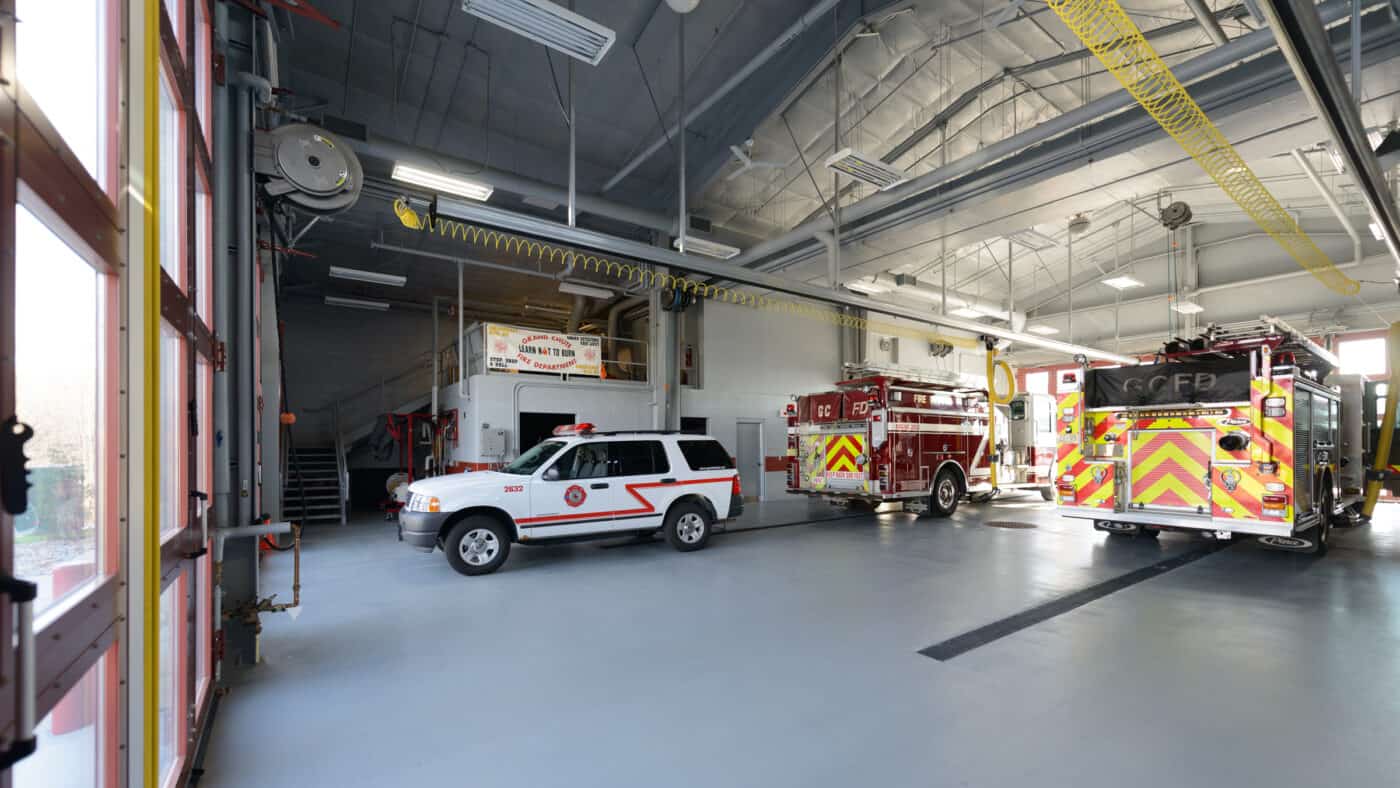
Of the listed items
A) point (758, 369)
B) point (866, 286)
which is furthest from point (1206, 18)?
point (758, 369)

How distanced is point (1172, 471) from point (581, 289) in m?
10.5

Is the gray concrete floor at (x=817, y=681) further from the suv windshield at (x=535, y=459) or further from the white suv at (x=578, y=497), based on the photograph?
the suv windshield at (x=535, y=459)

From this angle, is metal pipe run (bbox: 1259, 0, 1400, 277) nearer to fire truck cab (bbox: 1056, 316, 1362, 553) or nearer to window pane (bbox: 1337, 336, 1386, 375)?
fire truck cab (bbox: 1056, 316, 1362, 553)

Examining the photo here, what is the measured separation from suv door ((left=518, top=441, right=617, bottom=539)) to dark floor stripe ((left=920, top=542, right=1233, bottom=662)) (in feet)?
14.0

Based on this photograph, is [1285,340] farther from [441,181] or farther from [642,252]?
[441,181]

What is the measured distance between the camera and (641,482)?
25.8 feet

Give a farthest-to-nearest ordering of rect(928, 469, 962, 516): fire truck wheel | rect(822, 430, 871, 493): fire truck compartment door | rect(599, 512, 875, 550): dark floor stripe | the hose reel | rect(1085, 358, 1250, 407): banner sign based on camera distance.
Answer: rect(928, 469, 962, 516): fire truck wheel, rect(822, 430, 871, 493): fire truck compartment door, rect(599, 512, 875, 550): dark floor stripe, rect(1085, 358, 1250, 407): banner sign, the hose reel

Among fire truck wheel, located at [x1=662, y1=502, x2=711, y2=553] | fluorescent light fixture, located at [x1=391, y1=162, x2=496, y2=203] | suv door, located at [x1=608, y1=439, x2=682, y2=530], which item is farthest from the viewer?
fire truck wheel, located at [x1=662, y1=502, x2=711, y2=553]

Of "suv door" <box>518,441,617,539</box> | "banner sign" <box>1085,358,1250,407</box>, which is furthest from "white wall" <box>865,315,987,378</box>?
"suv door" <box>518,441,617,539</box>

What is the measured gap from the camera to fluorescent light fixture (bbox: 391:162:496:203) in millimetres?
7035

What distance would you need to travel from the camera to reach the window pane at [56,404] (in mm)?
1415

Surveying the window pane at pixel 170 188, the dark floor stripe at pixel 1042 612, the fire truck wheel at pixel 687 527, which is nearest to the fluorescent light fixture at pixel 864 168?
the fire truck wheel at pixel 687 527

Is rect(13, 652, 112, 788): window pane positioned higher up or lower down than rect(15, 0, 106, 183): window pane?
lower down

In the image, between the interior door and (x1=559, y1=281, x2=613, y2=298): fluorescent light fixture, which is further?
the interior door
